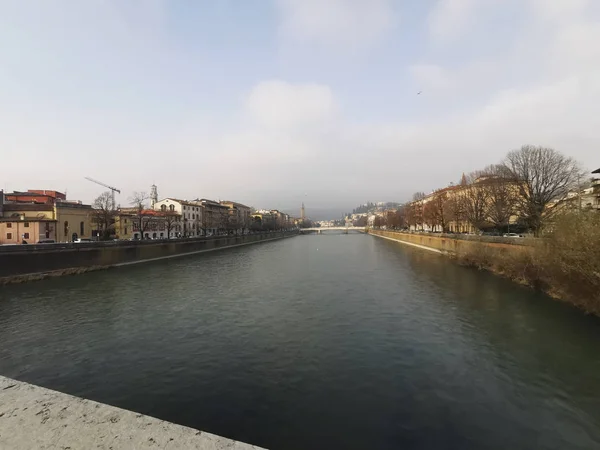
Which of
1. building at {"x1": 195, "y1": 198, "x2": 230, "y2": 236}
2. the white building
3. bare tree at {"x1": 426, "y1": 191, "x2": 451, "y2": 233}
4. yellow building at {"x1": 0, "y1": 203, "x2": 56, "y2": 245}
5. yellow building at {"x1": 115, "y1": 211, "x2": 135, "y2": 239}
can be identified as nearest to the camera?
yellow building at {"x1": 0, "y1": 203, "x2": 56, "y2": 245}

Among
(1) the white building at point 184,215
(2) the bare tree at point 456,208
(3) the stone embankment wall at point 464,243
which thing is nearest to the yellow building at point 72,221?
(1) the white building at point 184,215

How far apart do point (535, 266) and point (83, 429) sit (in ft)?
90.8

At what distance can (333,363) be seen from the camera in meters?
11.5

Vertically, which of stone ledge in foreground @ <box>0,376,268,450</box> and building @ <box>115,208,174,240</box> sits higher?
building @ <box>115,208,174,240</box>

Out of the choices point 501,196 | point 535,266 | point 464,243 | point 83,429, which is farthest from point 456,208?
point 83,429

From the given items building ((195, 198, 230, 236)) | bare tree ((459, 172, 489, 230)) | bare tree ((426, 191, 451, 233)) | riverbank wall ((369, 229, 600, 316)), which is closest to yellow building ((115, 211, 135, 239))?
building ((195, 198, 230, 236))

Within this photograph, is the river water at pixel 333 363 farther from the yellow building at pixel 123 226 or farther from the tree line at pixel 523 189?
the yellow building at pixel 123 226

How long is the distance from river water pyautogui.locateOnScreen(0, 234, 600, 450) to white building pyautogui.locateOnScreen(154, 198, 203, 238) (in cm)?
7543

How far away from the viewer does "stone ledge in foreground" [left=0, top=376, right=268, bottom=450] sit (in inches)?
178

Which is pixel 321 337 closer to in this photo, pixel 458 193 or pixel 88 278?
pixel 88 278

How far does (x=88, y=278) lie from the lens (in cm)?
3312

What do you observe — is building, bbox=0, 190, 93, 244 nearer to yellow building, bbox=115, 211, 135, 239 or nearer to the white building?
yellow building, bbox=115, 211, 135, 239

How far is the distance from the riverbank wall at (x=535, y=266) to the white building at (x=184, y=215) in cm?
7522

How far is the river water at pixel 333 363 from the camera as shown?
7.89 metres
